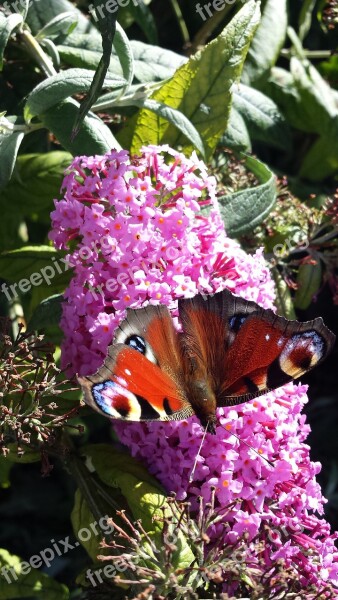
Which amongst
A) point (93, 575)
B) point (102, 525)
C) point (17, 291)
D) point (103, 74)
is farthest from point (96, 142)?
point (93, 575)

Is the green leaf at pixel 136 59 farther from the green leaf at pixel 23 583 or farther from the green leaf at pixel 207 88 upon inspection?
the green leaf at pixel 23 583

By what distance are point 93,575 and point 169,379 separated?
18.3 inches

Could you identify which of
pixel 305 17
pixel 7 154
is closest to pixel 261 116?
pixel 305 17

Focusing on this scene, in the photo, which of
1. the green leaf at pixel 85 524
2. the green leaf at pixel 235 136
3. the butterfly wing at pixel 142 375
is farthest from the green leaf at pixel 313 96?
the green leaf at pixel 85 524

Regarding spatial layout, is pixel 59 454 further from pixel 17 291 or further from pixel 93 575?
pixel 17 291

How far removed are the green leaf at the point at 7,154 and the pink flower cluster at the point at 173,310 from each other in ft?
0.41

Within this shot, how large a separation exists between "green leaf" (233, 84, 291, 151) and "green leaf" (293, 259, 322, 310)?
415 mm

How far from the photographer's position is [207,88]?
1961mm

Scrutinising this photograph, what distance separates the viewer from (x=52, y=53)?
6.41ft

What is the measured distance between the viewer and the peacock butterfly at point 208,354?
1.47 meters

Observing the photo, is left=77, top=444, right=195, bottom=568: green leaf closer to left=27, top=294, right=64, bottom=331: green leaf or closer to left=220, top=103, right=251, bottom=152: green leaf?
left=27, top=294, right=64, bottom=331: green leaf

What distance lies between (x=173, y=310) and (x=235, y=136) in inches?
27.7

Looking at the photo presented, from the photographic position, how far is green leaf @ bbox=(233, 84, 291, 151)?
230 cm

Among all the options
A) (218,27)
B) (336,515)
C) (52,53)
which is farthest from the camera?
(336,515)
